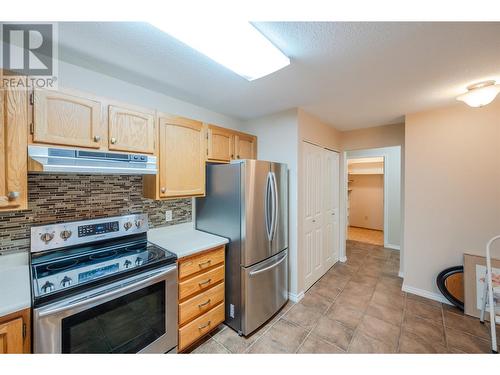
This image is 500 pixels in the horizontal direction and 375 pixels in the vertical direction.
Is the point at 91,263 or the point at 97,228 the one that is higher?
the point at 97,228

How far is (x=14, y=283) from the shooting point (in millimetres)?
1106

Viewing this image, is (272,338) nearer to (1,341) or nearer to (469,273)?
(1,341)

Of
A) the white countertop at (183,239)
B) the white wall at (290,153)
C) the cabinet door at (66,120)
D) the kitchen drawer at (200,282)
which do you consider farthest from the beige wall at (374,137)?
the cabinet door at (66,120)

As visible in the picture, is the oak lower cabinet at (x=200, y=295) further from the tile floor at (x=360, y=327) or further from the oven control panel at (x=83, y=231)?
the oven control panel at (x=83, y=231)

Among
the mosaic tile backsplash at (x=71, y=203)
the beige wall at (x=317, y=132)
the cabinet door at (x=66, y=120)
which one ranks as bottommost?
the mosaic tile backsplash at (x=71, y=203)

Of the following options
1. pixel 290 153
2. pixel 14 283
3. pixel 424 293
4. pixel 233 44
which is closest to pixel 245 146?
pixel 290 153

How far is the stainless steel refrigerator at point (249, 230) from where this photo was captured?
181 cm

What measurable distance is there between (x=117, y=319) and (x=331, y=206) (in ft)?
9.96

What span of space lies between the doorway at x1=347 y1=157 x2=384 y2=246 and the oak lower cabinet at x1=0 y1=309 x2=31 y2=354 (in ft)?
18.9

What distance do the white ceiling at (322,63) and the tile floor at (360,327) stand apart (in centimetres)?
230

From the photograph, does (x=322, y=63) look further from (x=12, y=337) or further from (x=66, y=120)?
(x=12, y=337)

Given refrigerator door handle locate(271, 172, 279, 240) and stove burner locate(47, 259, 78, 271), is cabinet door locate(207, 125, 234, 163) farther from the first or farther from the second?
stove burner locate(47, 259, 78, 271)

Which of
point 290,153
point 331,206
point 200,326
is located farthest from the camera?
point 331,206

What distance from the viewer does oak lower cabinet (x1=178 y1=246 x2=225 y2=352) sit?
61.3 inches
